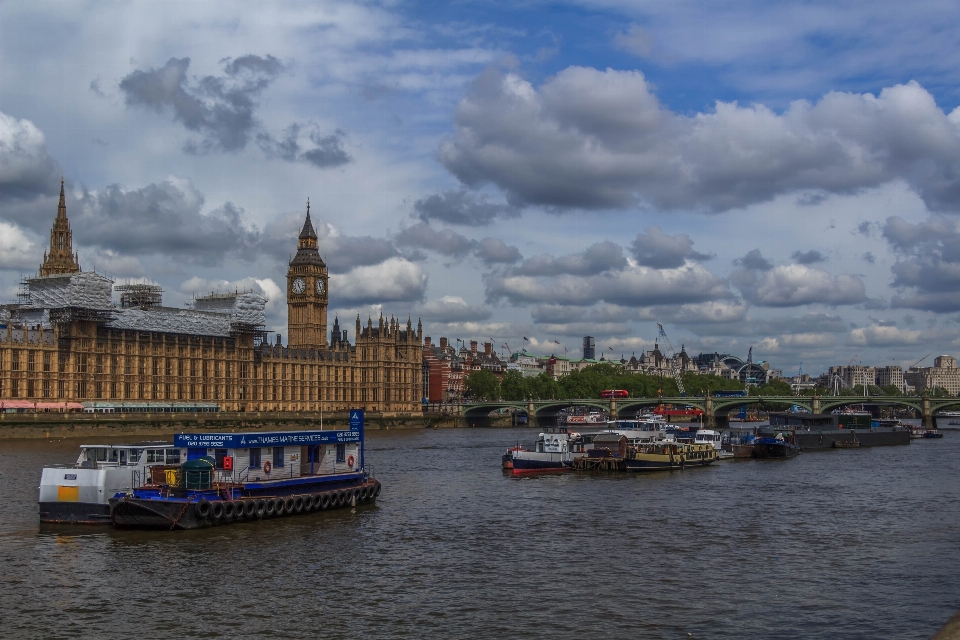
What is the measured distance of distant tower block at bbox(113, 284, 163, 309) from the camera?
170 m

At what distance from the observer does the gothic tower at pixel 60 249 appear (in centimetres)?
18875

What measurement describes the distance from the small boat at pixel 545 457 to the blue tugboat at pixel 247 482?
2095 centimetres

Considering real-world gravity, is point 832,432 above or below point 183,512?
below

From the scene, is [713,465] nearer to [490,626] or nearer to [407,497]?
[407,497]

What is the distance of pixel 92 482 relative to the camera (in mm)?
45531

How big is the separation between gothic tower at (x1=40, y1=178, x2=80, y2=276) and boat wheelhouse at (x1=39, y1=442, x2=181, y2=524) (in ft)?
502

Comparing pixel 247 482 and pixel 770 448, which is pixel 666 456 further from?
pixel 247 482

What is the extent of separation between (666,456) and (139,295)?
114 meters

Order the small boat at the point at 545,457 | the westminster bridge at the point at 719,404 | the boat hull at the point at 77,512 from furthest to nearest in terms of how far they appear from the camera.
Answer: the westminster bridge at the point at 719,404 < the small boat at the point at 545,457 < the boat hull at the point at 77,512

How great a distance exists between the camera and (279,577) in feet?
118

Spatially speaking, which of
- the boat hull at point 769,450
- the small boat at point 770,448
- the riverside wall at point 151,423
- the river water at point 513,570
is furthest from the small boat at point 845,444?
the riverside wall at point 151,423

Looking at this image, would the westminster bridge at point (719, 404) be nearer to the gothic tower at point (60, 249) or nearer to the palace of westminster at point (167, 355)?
the palace of westminster at point (167, 355)

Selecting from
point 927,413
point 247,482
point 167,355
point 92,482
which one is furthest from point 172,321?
point 927,413

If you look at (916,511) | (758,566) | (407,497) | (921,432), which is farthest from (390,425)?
(758,566)
